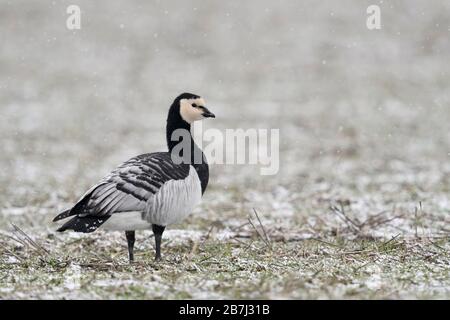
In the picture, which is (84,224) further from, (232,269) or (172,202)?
(232,269)

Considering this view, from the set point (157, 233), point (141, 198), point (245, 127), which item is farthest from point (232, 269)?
point (245, 127)

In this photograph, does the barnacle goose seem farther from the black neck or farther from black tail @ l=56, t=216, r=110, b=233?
the black neck

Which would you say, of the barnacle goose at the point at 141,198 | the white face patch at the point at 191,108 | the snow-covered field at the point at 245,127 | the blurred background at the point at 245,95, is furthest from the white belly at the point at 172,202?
the blurred background at the point at 245,95

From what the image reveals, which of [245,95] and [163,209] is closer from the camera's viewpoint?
[163,209]

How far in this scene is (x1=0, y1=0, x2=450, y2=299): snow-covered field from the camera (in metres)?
6.20

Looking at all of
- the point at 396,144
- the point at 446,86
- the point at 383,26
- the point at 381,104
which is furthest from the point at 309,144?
the point at 383,26

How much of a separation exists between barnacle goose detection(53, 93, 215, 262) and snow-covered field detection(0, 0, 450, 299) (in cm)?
41

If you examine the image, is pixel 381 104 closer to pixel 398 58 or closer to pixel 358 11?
pixel 398 58

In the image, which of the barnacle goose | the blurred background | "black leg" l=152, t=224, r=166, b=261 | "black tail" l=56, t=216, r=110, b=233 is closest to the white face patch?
the barnacle goose

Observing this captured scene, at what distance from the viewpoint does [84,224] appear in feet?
20.0

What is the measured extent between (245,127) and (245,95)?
3761mm

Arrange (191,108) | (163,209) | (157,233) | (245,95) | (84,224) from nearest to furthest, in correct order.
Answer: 1. (84,224)
2. (163,209)
3. (157,233)
4. (191,108)
5. (245,95)

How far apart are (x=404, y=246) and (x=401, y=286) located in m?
1.64

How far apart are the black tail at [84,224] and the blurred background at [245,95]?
3432 millimetres
